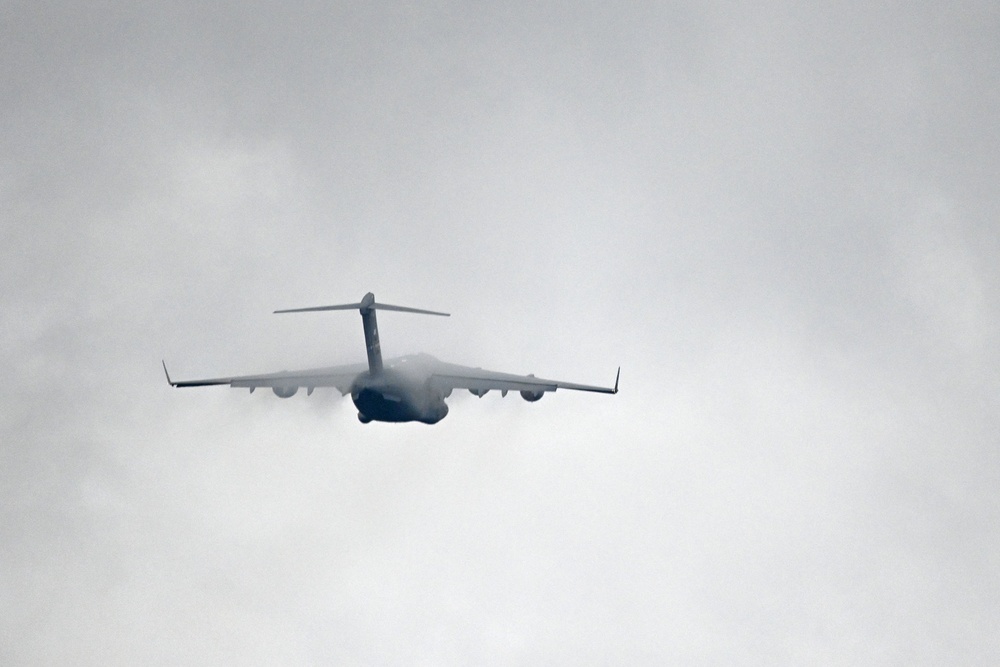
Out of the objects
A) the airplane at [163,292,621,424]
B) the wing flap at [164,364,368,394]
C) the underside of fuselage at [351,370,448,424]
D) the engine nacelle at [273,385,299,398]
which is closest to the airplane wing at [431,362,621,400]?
the airplane at [163,292,621,424]

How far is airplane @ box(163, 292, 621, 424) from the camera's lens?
71.2 metres

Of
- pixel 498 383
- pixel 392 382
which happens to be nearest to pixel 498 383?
pixel 498 383

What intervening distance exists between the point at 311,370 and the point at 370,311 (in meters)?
7.72

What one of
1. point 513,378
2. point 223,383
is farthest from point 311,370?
point 513,378

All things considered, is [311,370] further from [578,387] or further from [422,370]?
[578,387]

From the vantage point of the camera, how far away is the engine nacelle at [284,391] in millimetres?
78438

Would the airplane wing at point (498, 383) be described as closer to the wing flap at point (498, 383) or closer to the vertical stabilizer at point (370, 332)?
the wing flap at point (498, 383)

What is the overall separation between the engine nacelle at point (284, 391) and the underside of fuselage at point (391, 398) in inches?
298

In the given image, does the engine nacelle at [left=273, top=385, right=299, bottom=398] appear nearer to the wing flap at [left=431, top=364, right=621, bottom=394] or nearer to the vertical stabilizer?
the vertical stabilizer

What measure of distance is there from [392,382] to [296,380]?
949 cm

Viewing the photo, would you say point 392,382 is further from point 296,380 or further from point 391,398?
point 296,380

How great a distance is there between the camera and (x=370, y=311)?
74000mm

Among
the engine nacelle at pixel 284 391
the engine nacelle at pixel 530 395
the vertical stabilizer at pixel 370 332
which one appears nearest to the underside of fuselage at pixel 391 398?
the vertical stabilizer at pixel 370 332

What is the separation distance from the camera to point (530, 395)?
258ft
